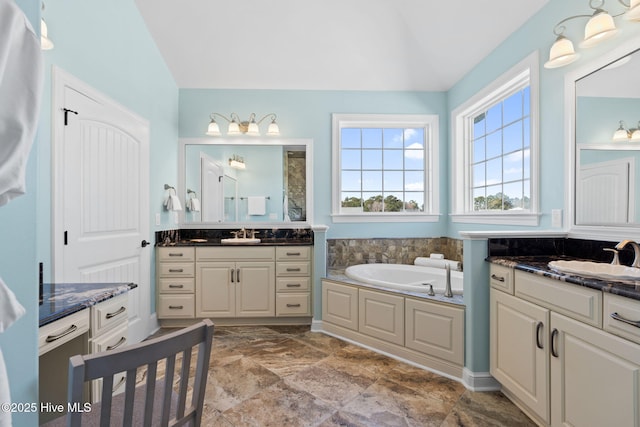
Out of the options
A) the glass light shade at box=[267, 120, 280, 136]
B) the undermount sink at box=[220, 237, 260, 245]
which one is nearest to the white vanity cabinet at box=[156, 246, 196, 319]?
the undermount sink at box=[220, 237, 260, 245]

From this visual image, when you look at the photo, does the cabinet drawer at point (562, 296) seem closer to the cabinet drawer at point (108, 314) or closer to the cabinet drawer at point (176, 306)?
the cabinet drawer at point (108, 314)

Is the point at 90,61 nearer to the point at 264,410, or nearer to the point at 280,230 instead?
the point at 280,230

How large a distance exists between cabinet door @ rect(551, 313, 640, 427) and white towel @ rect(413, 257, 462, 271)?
1607 millimetres

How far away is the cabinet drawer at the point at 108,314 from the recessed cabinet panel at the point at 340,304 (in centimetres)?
173

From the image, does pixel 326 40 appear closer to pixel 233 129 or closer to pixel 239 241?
pixel 233 129

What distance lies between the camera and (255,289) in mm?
3100

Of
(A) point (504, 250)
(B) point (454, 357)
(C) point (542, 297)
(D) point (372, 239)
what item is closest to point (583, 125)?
(A) point (504, 250)

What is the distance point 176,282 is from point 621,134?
360cm

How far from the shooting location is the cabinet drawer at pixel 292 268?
3.11 metres

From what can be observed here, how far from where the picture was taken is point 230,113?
3553 mm

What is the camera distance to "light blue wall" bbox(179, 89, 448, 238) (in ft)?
11.6

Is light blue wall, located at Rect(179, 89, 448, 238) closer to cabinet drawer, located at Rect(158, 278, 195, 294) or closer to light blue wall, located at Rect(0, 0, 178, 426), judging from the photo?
light blue wall, located at Rect(0, 0, 178, 426)

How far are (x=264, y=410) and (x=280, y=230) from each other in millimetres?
2019

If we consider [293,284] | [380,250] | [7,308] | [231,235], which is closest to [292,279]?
[293,284]
